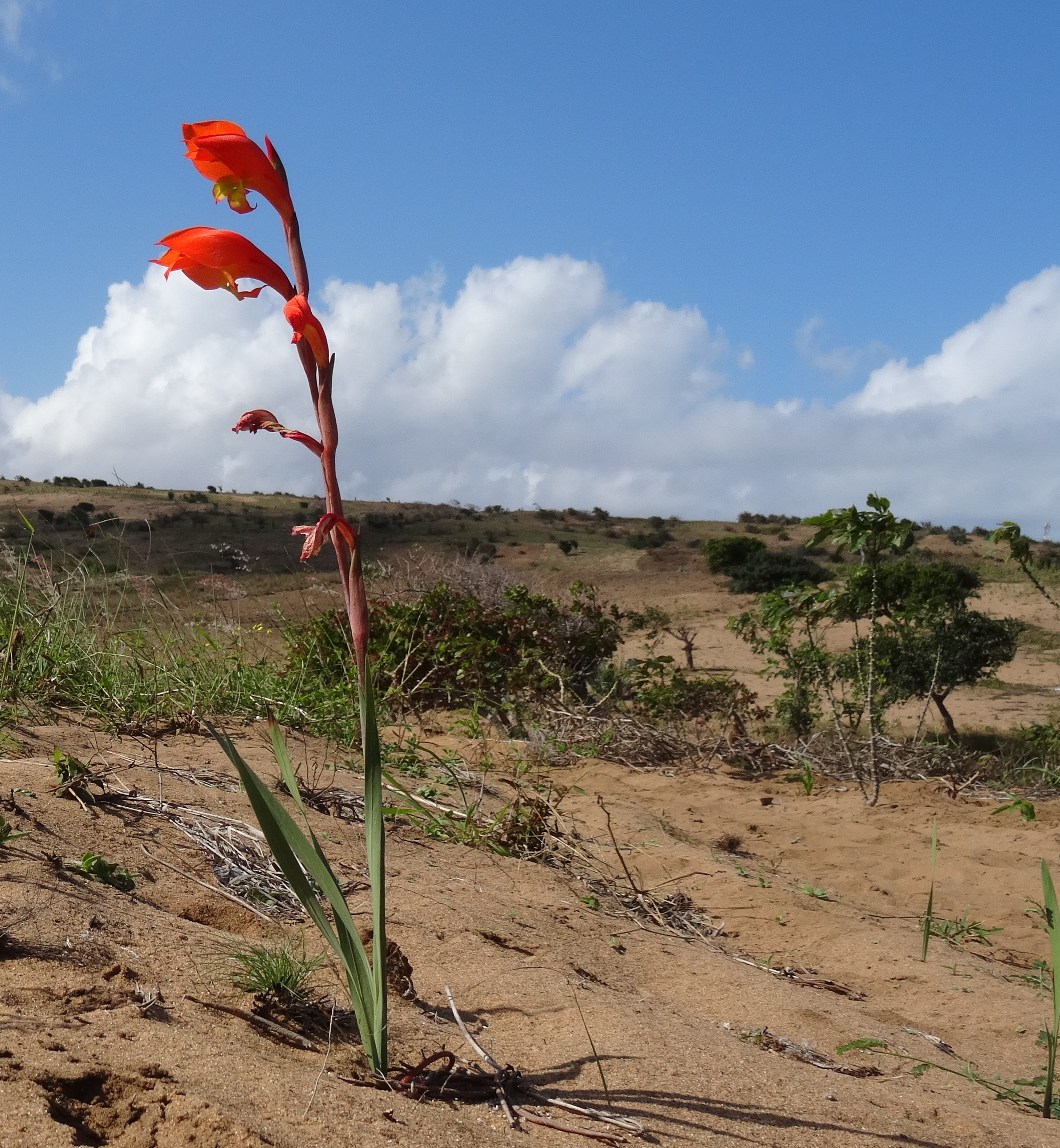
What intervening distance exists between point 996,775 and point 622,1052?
6.25 meters

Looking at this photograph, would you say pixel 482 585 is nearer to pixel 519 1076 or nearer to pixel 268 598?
pixel 268 598

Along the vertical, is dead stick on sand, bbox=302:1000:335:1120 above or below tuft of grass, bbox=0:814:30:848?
below

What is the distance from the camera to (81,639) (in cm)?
413

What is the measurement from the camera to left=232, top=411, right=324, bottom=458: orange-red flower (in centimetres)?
148

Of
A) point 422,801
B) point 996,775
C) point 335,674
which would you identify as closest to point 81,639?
point 422,801

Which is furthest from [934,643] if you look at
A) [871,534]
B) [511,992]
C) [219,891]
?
[219,891]

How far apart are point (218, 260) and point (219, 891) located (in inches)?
61.8

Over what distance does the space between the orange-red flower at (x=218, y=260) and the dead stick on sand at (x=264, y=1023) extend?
126 cm

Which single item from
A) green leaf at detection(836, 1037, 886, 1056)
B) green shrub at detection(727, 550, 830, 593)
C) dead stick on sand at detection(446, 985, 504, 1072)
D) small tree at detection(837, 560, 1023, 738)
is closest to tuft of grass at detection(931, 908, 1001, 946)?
green leaf at detection(836, 1037, 886, 1056)

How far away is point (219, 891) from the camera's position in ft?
7.69

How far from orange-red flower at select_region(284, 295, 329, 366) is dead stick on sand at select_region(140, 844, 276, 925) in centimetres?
141

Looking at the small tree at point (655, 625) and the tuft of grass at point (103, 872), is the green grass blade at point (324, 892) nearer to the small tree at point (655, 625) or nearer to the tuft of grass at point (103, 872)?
the tuft of grass at point (103, 872)

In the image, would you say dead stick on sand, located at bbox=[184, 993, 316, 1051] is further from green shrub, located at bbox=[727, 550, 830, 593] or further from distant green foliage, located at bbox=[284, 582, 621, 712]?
green shrub, located at bbox=[727, 550, 830, 593]

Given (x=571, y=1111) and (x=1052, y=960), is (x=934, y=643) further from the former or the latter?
(x=571, y=1111)
